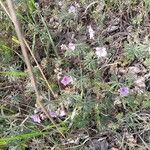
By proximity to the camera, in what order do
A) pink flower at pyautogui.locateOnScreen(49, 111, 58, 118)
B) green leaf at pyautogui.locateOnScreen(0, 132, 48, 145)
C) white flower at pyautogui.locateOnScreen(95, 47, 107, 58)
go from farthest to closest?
white flower at pyautogui.locateOnScreen(95, 47, 107, 58) → pink flower at pyautogui.locateOnScreen(49, 111, 58, 118) → green leaf at pyautogui.locateOnScreen(0, 132, 48, 145)

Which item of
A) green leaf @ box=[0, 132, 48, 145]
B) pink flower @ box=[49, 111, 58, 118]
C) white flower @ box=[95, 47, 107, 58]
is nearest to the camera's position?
green leaf @ box=[0, 132, 48, 145]

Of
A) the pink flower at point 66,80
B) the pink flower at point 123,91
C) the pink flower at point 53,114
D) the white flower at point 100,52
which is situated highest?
the white flower at point 100,52

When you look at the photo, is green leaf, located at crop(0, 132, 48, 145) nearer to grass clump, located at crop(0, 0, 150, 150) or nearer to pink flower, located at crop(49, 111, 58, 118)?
grass clump, located at crop(0, 0, 150, 150)

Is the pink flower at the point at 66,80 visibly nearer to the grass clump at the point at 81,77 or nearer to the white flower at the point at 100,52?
the grass clump at the point at 81,77

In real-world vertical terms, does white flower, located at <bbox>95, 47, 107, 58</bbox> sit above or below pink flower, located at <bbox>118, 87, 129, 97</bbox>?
above

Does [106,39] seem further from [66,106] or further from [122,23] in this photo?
[66,106]

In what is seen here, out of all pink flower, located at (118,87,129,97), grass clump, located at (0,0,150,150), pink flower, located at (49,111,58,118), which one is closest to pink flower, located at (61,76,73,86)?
grass clump, located at (0,0,150,150)

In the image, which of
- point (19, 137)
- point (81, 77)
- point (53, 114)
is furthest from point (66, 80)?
point (19, 137)

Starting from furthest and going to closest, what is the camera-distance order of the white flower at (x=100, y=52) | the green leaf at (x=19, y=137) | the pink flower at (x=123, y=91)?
the white flower at (x=100, y=52) → the pink flower at (x=123, y=91) → the green leaf at (x=19, y=137)

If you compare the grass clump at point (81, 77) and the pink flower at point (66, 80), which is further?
the pink flower at point (66, 80)

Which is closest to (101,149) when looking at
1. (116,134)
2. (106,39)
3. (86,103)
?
(116,134)

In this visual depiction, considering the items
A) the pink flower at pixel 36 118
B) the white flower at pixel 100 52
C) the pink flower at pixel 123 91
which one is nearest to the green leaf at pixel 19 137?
the pink flower at pixel 36 118

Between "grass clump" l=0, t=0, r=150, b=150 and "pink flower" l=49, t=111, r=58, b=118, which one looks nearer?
"grass clump" l=0, t=0, r=150, b=150
